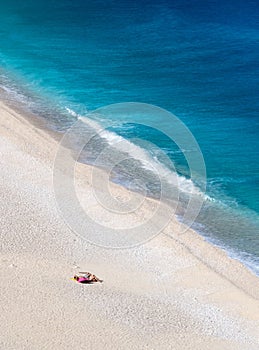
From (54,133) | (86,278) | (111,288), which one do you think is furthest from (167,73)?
(111,288)

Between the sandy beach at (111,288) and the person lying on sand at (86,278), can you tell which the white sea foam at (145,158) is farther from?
the person lying on sand at (86,278)

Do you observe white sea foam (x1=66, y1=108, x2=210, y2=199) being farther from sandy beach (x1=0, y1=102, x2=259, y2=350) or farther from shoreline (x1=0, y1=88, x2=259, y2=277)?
sandy beach (x1=0, y1=102, x2=259, y2=350)

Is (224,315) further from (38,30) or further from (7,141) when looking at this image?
(38,30)

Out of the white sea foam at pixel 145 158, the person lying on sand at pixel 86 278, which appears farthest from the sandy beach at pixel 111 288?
the white sea foam at pixel 145 158

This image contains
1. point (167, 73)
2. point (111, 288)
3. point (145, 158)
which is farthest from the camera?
point (167, 73)

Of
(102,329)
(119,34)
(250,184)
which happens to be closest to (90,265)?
(102,329)

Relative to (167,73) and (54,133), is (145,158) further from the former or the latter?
(167,73)

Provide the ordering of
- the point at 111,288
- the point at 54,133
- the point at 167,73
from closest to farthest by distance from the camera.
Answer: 1. the point at 111,288
2. the point at 54,133
3. the point at 167,73
